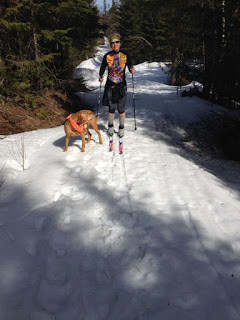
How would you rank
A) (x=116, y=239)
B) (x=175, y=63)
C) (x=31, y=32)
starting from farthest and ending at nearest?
(x=175, y=63), (x=31, y=32), (x=116, y=239)

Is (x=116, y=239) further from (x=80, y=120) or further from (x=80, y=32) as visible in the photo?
(x=80, y=32)

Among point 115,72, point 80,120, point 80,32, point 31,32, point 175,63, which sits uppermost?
point 80,32

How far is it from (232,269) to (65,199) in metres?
2.65

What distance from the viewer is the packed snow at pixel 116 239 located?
75.7 inches

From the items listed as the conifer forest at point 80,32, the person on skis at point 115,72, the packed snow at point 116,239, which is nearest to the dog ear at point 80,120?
the person on skis at point 115,72

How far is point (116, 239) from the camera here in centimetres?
271

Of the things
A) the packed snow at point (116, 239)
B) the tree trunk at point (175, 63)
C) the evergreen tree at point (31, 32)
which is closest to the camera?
the packed snow at point (116, 239)

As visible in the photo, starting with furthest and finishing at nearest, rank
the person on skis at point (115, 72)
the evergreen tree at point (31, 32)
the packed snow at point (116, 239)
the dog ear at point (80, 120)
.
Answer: the evergreen tree at point (31, 32) < the dog ear at point (80, 120) < the person on skis at point (115, 72) < the packed snow at point (116, 239)

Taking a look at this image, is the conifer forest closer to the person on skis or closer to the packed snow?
the person on skis

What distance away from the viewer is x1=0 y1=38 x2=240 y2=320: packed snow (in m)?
1.92

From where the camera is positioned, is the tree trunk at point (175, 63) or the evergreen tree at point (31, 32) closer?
the evergreen tree at point (31, 32)

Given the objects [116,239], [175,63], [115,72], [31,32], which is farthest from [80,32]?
[116,239]

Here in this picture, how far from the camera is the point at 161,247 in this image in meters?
2.58

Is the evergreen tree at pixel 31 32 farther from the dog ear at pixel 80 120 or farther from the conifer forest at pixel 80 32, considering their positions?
the dog ear at pixel 80 120
